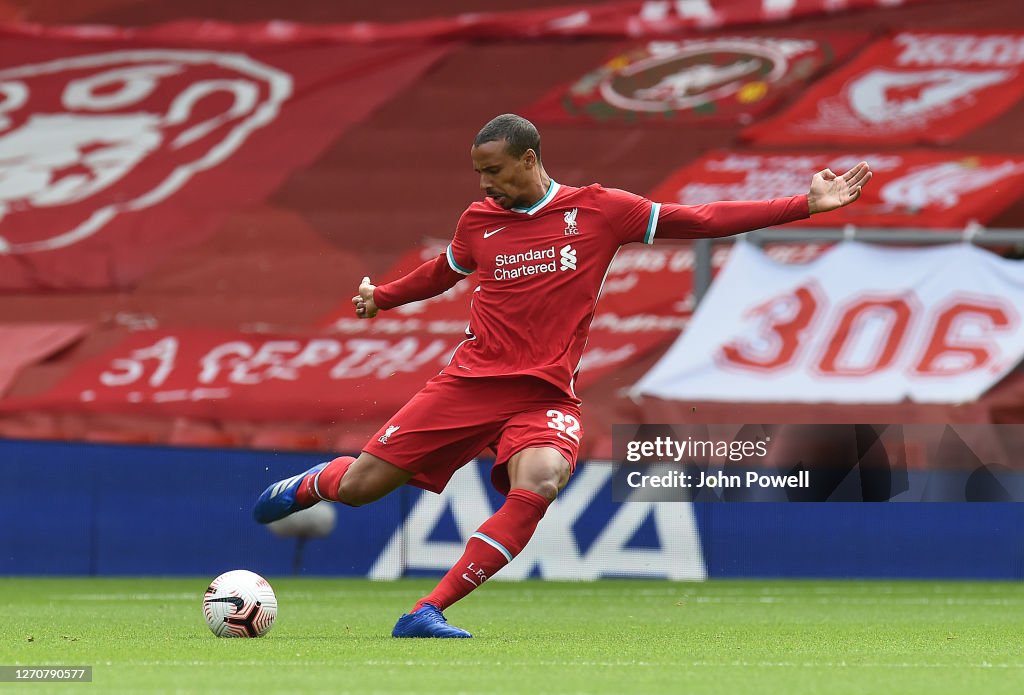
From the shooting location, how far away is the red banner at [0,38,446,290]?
15.7 meters

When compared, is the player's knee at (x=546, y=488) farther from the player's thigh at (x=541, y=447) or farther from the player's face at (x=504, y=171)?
the player's face at (x=504, y=171)

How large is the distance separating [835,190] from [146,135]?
1212cm

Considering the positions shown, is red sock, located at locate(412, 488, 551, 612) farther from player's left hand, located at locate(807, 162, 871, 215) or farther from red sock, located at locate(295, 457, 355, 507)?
player's left hand, located at locate(807, 162, 871, 215)

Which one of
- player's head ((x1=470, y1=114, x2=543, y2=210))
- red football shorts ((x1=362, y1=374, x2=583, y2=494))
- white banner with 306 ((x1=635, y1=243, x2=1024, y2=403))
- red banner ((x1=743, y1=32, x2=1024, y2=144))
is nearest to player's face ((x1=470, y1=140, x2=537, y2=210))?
player's head ((x1=470, y1=114, x2=543, y2=210))

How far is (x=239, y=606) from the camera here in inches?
241

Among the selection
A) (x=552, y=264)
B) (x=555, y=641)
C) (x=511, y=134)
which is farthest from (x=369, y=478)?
(x=511, y=134)

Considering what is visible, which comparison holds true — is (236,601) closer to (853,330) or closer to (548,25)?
(853,330)

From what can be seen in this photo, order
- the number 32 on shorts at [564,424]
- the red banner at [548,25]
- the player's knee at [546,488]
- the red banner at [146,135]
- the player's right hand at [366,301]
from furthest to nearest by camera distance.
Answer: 1. the red banner at [548,25]
2. the red banner at [146,135]
3. the player's right hand at [366,301]
4. the number 32 on shorts at [564,424]
5. the player's knee at [546,488]

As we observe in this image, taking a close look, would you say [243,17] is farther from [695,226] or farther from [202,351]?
[695,226]

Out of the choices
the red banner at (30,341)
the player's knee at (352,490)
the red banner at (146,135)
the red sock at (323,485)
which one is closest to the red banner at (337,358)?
the red banner at (30,341)

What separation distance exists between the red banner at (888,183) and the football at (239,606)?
26.4ft

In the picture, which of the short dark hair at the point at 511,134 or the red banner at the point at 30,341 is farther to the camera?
the red banner at the point at 30,341

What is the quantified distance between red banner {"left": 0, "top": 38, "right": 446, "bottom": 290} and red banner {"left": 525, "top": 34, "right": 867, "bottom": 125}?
164 centimetres

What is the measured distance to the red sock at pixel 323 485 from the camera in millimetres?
6594
